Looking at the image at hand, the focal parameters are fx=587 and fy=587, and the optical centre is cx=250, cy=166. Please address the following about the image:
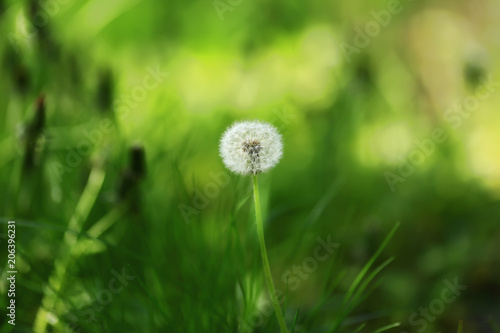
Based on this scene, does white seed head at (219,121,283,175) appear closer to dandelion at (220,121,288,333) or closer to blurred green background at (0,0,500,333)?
dandelion at (220,121,288,333)

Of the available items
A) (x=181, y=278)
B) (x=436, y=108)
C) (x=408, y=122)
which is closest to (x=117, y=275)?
(x=181, y=278)

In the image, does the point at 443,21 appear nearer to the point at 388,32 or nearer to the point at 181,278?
the point at 388,32

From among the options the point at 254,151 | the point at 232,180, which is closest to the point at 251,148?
the point at 254,151

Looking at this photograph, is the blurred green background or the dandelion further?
the blurred green background

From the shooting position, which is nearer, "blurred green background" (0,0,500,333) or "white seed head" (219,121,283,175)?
"white seed head" (219,121,283,175)

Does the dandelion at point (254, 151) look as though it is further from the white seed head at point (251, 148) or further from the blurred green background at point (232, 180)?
the blurred green background at point (232, 180)

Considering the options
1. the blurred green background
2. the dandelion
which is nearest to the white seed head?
the dandelion

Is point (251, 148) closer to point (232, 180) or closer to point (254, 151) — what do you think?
point (254, 151)
